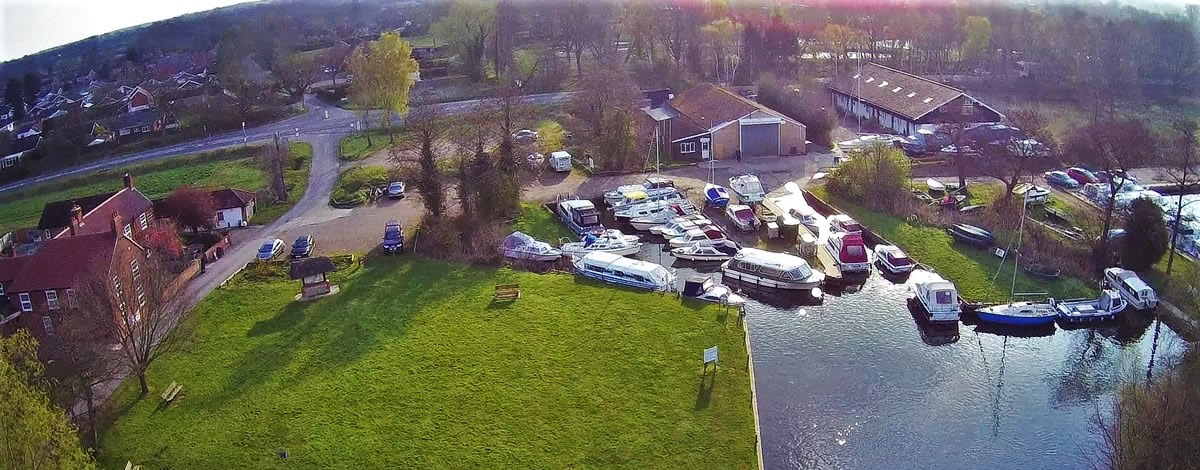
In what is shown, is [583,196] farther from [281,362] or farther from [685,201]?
[281,362]

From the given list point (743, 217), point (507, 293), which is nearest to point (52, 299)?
point (507, 293)

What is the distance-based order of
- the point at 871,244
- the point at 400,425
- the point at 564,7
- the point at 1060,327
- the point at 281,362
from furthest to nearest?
the point at 564,7 → the point at 871,244 → the point at 1060,327 → the point at 281,362 → the point at 400,425

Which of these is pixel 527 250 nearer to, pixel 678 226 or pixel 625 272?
pixel 625 272

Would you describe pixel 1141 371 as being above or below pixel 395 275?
→ below

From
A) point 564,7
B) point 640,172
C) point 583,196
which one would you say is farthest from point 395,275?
point 564,7

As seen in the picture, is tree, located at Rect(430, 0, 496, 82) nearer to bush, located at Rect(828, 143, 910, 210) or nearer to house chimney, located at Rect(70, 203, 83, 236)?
bush, located at Rect(828, 143, 910, 210)

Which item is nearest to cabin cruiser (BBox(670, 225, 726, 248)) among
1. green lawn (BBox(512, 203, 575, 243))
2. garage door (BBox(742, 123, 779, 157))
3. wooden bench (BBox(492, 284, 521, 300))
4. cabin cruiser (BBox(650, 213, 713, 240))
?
cabin cruiser (BBox(650, 213, 713, 240))

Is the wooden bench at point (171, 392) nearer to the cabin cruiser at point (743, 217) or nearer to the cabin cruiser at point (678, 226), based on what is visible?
the cabin cruiser at point (678, 226)
